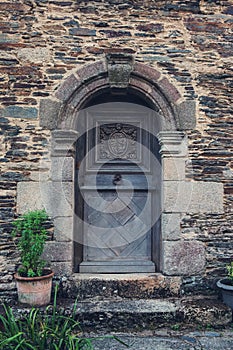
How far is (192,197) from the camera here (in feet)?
14.1

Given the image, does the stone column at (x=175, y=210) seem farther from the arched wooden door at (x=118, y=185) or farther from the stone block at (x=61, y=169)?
the stone block at (x=61, y=169)

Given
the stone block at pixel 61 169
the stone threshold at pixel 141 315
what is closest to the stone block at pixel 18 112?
the stone block at pixel 61 169

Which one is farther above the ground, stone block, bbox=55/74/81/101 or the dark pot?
stone block, bbox=55/74/81/101

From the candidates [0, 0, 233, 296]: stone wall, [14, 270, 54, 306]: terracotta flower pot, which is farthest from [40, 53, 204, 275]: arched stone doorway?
[14, 270, 54, 306]: terracotta flower pot

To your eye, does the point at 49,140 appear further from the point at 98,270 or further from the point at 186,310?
the point at 186,310

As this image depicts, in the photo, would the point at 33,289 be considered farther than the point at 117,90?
No

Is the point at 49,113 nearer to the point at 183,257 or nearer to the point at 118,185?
the point at 118,185

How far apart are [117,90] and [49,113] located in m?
0.89

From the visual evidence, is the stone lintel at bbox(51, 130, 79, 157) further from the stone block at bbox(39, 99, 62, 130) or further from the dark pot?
the dark pot

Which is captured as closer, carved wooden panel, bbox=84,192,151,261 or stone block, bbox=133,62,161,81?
stone block, bbox=133,62,161,81

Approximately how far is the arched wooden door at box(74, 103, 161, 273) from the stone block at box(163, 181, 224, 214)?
0.93 ft

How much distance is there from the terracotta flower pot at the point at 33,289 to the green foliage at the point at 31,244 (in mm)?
77

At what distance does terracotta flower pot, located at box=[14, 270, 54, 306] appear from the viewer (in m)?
3.70

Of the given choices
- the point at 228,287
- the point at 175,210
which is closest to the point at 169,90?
the point at 175,210
